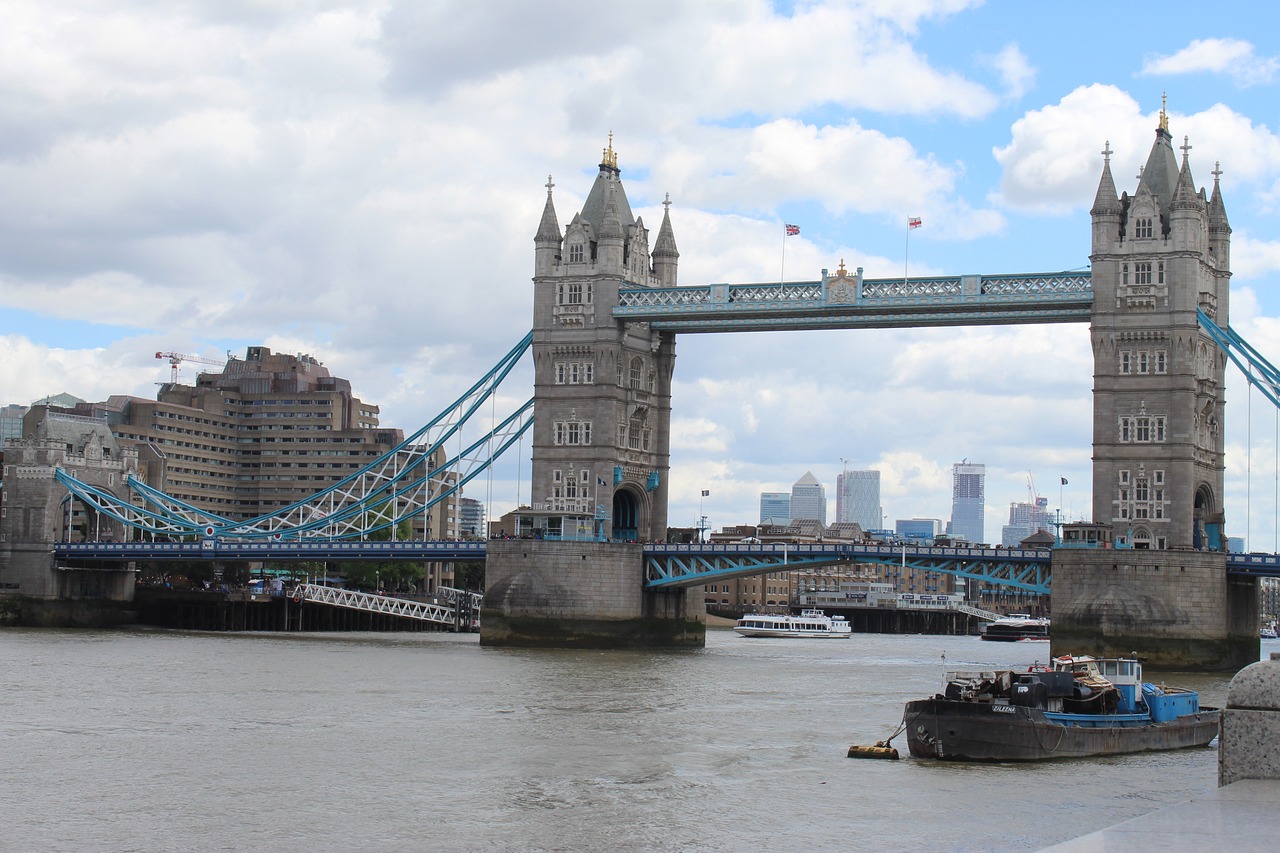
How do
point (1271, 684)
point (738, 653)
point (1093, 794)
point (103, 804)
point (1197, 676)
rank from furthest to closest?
point (738, 653) → point (1197, 676) → point (1093, 794) → point (103, 804) → point (1271, 684)

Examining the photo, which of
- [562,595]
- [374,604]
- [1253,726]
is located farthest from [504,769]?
[374,604]

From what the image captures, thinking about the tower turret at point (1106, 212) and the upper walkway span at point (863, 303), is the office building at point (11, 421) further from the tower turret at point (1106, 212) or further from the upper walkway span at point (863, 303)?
the tower turret at point (1106, 212)

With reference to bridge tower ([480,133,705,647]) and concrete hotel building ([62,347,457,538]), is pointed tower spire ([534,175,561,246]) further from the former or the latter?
concrete hotel building ([62,347,457,538])

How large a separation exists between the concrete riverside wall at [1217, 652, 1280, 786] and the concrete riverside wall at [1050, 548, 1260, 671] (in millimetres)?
57604

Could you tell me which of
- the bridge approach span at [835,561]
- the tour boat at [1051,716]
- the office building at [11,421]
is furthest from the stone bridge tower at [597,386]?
the office building at [11,421]

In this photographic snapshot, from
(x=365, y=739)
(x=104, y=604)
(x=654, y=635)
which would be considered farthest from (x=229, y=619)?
(x=365, y=739)

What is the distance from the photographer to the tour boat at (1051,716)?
36.9 metres

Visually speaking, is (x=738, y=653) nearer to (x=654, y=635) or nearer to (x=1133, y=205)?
(x=654, y=635)

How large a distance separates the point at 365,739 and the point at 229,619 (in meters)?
72.0

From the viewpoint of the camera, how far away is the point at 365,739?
3988 cm

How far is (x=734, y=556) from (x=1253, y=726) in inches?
Answer: 2771

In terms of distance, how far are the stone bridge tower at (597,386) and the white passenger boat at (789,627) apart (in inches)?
1216

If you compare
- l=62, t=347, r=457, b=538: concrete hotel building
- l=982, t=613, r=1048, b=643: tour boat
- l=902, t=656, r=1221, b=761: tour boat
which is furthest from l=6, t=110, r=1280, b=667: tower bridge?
l=62, t=347, r=457, b=538: concrete hotel building

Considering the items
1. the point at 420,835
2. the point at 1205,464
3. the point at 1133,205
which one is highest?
the point at 1133,205
